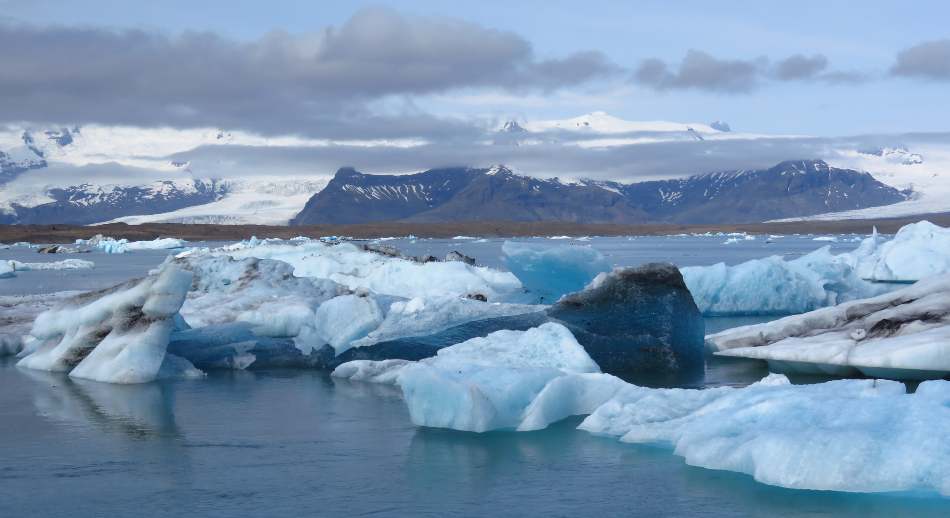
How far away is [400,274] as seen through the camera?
59.5 ft

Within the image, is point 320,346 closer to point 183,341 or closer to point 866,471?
point 183,341

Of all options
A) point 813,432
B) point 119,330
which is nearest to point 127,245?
point 119,330

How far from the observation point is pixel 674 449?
697 centimetres

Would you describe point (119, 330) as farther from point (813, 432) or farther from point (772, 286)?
point (772, 286)

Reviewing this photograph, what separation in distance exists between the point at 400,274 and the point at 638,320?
7512mm

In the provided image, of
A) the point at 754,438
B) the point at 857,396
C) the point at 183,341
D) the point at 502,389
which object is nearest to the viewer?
the point at 754,438

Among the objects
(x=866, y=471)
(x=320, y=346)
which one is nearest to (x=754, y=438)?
(x=866, y=471)

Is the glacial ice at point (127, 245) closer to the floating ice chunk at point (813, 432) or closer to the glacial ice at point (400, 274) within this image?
the glacial ice at point (400, 274)

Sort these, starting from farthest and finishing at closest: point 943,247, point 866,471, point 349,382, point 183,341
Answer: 1. point 943,247
2. point 183,341
3. point 349,382
4. point 866,471

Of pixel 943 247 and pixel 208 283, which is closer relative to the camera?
pixel 208 283

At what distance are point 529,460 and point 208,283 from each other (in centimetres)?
1075

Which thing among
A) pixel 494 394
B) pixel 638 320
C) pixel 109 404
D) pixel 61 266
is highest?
pixel 638 320

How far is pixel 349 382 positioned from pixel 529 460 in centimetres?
398

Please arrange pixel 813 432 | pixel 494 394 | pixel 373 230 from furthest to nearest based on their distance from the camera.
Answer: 1. pixel 373 230
2. pixel 494 394
3. pixel 813 432
